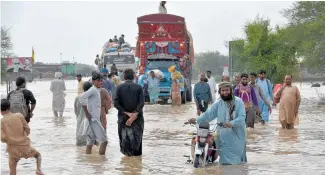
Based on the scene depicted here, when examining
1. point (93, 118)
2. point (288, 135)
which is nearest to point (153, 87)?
point (288, 135)

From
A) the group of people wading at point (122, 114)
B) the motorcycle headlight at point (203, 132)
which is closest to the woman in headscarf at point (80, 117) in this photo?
the group of people wading at point (122, 114)

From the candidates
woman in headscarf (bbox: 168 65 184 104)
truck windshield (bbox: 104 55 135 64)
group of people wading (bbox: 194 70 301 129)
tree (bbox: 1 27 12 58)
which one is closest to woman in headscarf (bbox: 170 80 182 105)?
woman in headscarf (bbox: 168 65 184 104)

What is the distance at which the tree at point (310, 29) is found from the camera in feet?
124

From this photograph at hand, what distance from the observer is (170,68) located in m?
30.3

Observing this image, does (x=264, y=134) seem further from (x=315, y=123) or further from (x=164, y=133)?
(x=315, y=123)

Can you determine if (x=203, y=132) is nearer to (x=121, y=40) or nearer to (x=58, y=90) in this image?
(x=58, y=90)

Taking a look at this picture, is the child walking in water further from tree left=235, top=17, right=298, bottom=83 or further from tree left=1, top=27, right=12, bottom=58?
tree left=1, top=27, right=12, bottom=58

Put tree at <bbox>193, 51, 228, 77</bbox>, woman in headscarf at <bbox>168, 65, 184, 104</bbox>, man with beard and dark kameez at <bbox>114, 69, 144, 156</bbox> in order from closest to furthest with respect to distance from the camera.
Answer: man with beard and dark kameez at <bbox>114, 69, 144, 156</bbox>, woman in headscarf at <bbox>168, 65, 184, 104</bbox>, tree at <bbox>193, 51, 228, 77</bbox>

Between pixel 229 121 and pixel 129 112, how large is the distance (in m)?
2.31

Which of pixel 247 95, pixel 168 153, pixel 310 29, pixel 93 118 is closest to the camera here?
pixel 93 118

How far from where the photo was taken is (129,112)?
12258 mm

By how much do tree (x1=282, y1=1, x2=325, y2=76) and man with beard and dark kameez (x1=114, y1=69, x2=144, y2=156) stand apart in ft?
85.2

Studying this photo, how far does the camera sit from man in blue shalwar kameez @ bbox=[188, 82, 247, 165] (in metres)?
10.5

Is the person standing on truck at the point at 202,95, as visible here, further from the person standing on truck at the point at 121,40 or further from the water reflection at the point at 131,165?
the person standing on truck at the point at 121,40
